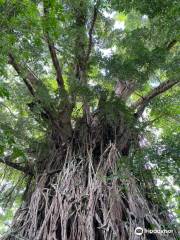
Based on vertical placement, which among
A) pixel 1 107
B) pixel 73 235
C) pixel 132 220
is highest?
pixel 1 107

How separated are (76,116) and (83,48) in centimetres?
60

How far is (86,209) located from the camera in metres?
1.75

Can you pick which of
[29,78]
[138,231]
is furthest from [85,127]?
[138,231]

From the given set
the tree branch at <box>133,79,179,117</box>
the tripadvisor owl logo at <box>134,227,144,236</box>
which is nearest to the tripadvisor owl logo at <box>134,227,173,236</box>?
the tripadvisor owl logo at <box>134,227,144,236</box>

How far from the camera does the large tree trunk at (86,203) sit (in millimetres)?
1662

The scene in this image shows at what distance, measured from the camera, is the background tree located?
166 cm

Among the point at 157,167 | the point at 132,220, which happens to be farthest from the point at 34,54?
the point at 132,220

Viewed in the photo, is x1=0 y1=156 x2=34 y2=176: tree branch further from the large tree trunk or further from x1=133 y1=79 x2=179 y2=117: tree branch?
x1=133 y1=79 x2=179 y2=117: tree branch

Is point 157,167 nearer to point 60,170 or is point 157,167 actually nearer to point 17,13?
point 60,170

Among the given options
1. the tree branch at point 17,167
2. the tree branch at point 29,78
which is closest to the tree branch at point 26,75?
the tree branch at point 29,78

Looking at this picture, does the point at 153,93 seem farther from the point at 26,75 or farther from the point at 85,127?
the point at 26,75

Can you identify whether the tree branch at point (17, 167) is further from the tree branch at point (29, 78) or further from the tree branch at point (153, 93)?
the tree branch at point (153, 93)

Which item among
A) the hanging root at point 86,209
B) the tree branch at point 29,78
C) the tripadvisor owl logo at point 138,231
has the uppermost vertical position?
the tree branch at point 29,78

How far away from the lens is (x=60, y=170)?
2166 millimetres
